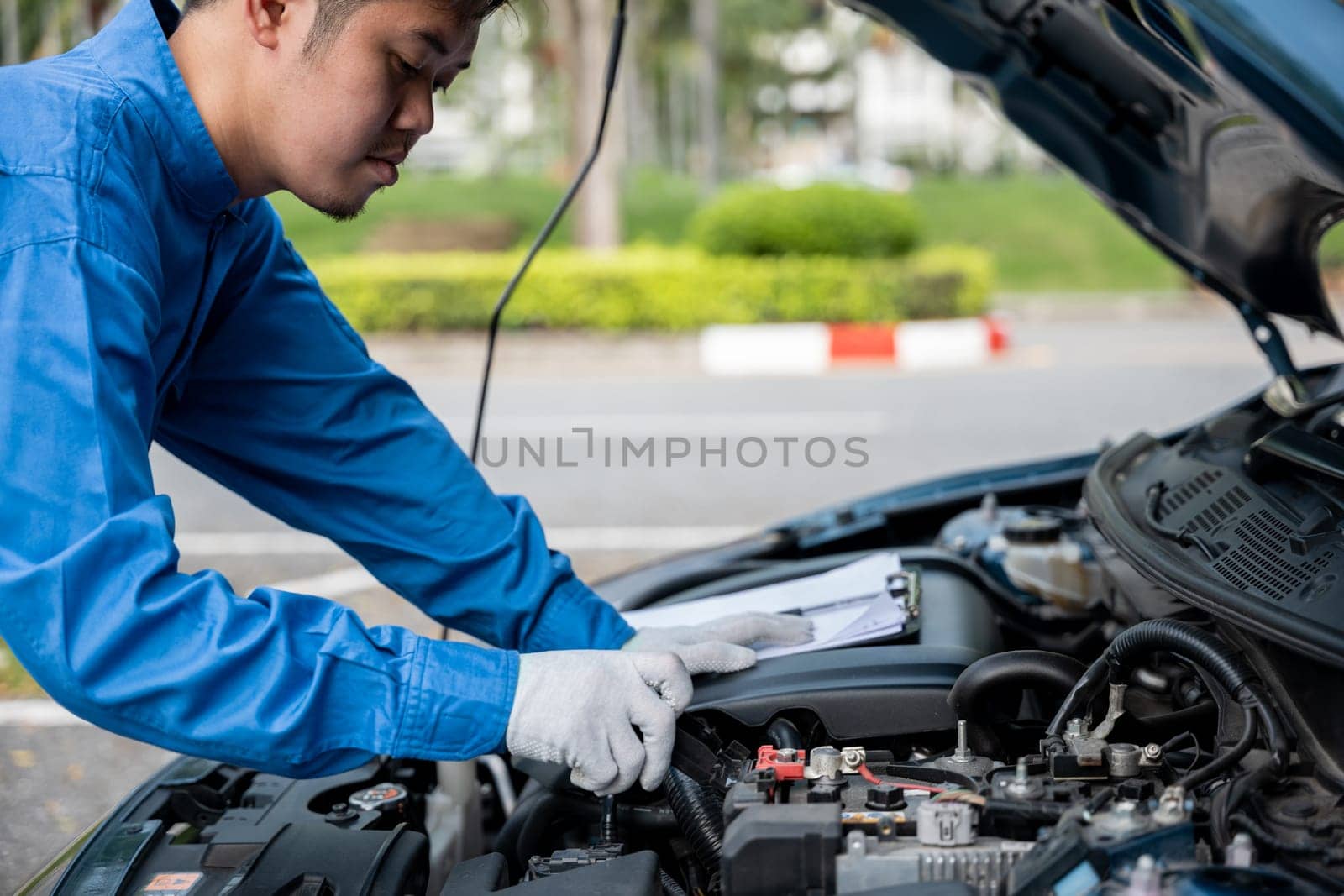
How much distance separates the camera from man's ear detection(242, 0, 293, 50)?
1.42 meters

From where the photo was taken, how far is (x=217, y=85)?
1.49 meters

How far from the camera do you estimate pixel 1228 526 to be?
5.56ft

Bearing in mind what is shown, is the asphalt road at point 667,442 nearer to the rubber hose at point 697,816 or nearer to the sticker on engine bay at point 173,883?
the sticker on engine bay at point 173,883

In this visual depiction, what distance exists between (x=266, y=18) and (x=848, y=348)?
28.8 feet

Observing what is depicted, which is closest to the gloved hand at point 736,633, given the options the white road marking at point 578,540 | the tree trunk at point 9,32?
the white road marking at point 578,540

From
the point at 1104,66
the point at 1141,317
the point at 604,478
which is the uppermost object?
the point at 1104,66

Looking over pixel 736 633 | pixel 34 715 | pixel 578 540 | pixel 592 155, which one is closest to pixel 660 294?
pixel 578 540

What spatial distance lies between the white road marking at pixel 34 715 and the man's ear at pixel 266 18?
2745mm

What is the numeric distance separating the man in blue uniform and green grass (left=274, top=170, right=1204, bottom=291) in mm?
14968

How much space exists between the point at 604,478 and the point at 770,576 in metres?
4.13

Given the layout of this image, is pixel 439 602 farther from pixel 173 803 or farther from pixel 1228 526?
pixel 1228 526

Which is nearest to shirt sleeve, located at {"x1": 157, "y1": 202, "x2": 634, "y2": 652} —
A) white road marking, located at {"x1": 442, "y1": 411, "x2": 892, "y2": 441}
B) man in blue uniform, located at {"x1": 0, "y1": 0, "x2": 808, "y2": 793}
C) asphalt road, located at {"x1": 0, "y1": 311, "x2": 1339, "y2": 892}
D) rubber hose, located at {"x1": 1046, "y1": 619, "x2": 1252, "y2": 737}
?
man in blue uniform, located at {"x1": 0, "y1": 0, "x2": 808, "y2": 793}

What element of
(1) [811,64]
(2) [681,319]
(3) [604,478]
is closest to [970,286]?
(2) [681,319]

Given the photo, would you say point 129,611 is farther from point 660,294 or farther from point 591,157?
point 660,294
